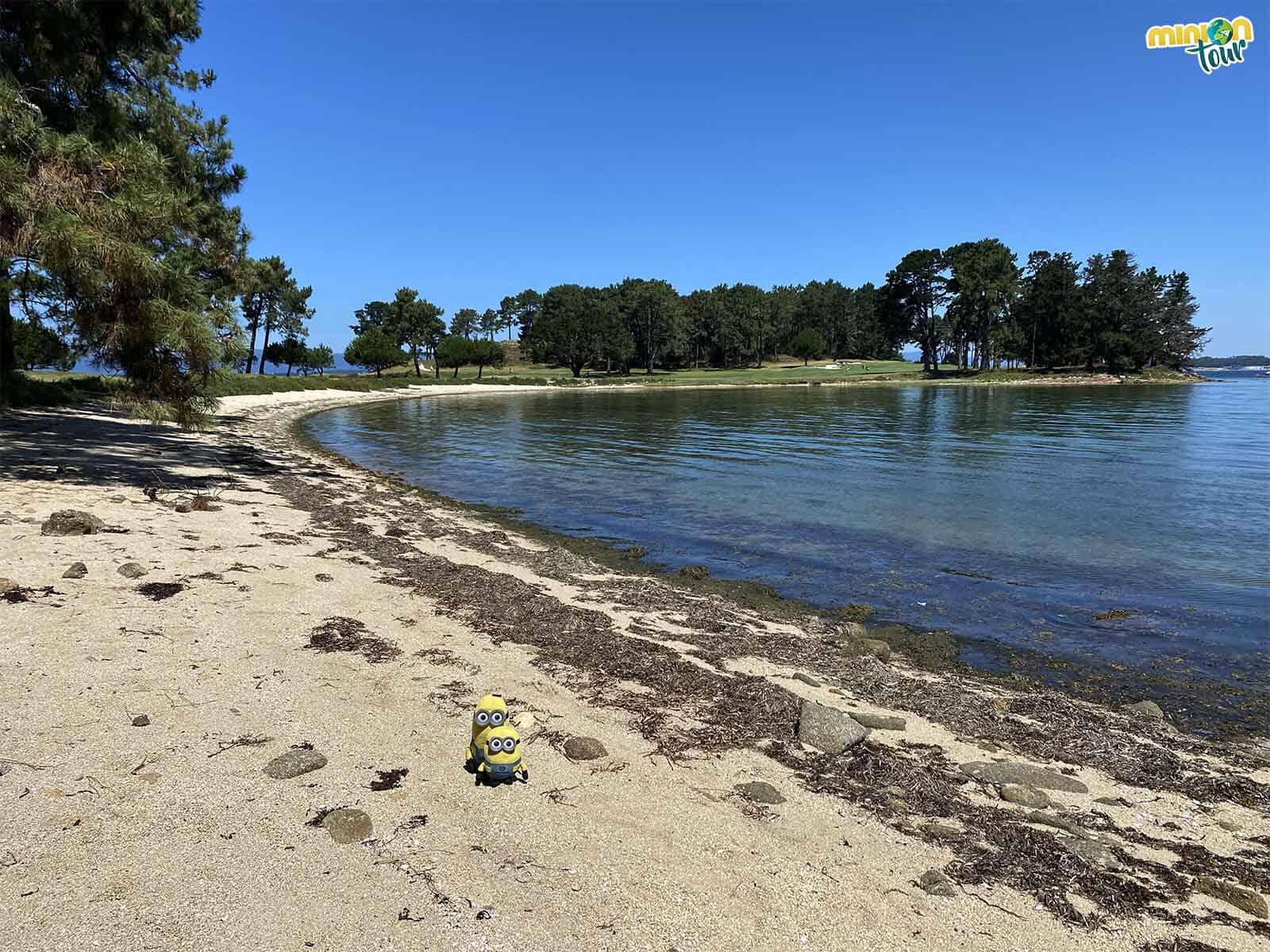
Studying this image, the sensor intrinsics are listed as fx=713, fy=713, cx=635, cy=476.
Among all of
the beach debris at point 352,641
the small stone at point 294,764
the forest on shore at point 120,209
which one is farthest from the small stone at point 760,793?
the forest on shore at point 120,209

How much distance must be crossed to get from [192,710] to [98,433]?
22.5 metres

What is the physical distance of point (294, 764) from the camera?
4805 millimetres

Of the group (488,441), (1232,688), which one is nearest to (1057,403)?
(488,441)

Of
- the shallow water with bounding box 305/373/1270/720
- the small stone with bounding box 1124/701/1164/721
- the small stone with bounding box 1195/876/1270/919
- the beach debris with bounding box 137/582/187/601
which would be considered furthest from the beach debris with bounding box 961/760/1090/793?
the beach debris with bounding box 137/582/187/601

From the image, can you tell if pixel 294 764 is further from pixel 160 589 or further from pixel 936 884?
pixel 160 589

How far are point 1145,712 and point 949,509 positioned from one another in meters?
12.4

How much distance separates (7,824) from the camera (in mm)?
3867

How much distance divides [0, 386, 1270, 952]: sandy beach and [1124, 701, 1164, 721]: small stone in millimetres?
116

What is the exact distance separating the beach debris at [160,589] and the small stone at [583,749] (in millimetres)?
5355

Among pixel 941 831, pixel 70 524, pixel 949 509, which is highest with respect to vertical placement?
pixel 70 524

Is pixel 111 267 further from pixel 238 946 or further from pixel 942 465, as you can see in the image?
pixel 942 465

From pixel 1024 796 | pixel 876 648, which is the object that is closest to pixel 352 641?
pixel 876 648

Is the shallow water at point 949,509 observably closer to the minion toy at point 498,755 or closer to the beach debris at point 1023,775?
the beach debris at point 1023,775

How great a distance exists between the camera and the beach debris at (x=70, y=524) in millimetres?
9914
